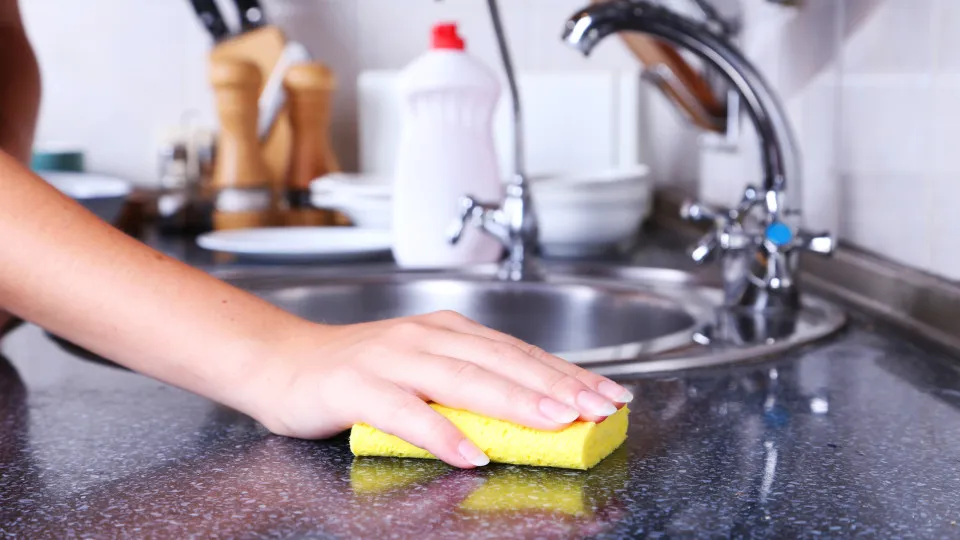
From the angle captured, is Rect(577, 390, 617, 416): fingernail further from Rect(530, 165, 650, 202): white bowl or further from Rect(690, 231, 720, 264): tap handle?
Rect(530, 165, 650, 202): white bowl

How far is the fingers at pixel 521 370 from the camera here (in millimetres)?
562

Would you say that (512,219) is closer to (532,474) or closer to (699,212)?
(699,212)

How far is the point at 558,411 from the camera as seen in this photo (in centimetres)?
56

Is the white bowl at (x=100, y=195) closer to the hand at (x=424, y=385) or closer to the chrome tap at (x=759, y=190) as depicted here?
the chrome tap at (x=759, y=190)

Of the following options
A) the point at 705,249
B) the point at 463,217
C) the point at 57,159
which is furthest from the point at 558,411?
the point at 57,159

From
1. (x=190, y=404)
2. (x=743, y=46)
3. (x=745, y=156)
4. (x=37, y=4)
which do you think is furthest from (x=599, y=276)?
(x=37, y=4)

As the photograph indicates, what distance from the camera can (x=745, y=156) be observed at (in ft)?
5.19

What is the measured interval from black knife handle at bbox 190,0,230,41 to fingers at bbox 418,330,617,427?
1.73m

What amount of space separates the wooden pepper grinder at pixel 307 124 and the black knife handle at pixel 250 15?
0.21 meters

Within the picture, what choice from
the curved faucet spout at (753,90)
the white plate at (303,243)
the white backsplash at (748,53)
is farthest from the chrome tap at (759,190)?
the white plate at (303,243)

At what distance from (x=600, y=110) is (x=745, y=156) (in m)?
0.49

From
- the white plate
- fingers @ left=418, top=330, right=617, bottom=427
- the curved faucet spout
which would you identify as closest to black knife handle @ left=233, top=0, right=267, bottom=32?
the white plate

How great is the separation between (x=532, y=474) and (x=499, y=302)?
672 mm

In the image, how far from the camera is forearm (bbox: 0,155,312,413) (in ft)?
2.15
